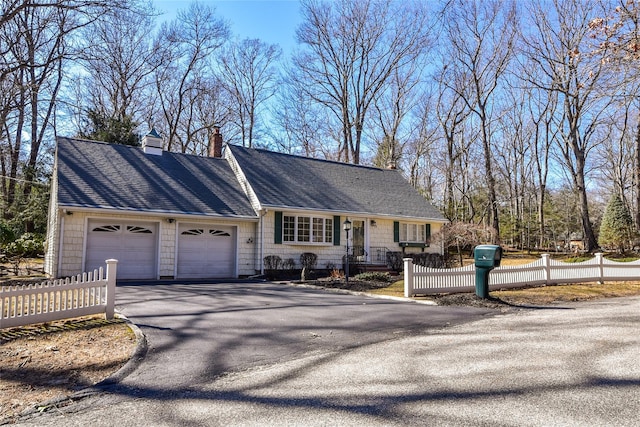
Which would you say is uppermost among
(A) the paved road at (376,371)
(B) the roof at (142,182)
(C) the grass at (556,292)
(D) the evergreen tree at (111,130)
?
(D) the evergreen tree at (111,130)

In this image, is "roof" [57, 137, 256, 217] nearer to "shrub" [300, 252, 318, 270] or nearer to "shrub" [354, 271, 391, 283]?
"shrub" [300, 252, 318, 270]

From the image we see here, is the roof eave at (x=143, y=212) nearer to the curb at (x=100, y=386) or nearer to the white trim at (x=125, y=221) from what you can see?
the white trim at (x=125, y=221)

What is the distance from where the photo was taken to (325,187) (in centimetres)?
2067

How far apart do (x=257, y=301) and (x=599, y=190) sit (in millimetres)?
51811

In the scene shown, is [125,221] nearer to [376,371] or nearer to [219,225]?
[219,225]

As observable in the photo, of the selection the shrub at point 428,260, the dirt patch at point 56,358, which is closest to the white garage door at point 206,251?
the shrub at point 428,260

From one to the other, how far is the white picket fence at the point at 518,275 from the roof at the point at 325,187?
773cm

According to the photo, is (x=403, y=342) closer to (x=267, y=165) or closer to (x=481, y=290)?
(x=481, y=290)

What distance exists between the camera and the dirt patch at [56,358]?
429 centimetres

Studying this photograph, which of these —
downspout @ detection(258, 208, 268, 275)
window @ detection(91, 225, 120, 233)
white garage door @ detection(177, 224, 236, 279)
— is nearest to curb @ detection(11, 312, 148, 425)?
window @ detection(91, 225, 120, 233)

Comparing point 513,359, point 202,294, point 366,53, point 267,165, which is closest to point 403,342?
point 513,359

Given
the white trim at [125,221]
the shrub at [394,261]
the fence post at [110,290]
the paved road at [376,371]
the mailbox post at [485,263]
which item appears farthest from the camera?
the shrub at [394,261]

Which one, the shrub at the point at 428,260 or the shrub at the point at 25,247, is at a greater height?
the shrub at the point at 25,247

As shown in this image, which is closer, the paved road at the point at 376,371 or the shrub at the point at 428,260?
the paved road at the point at 376,371
